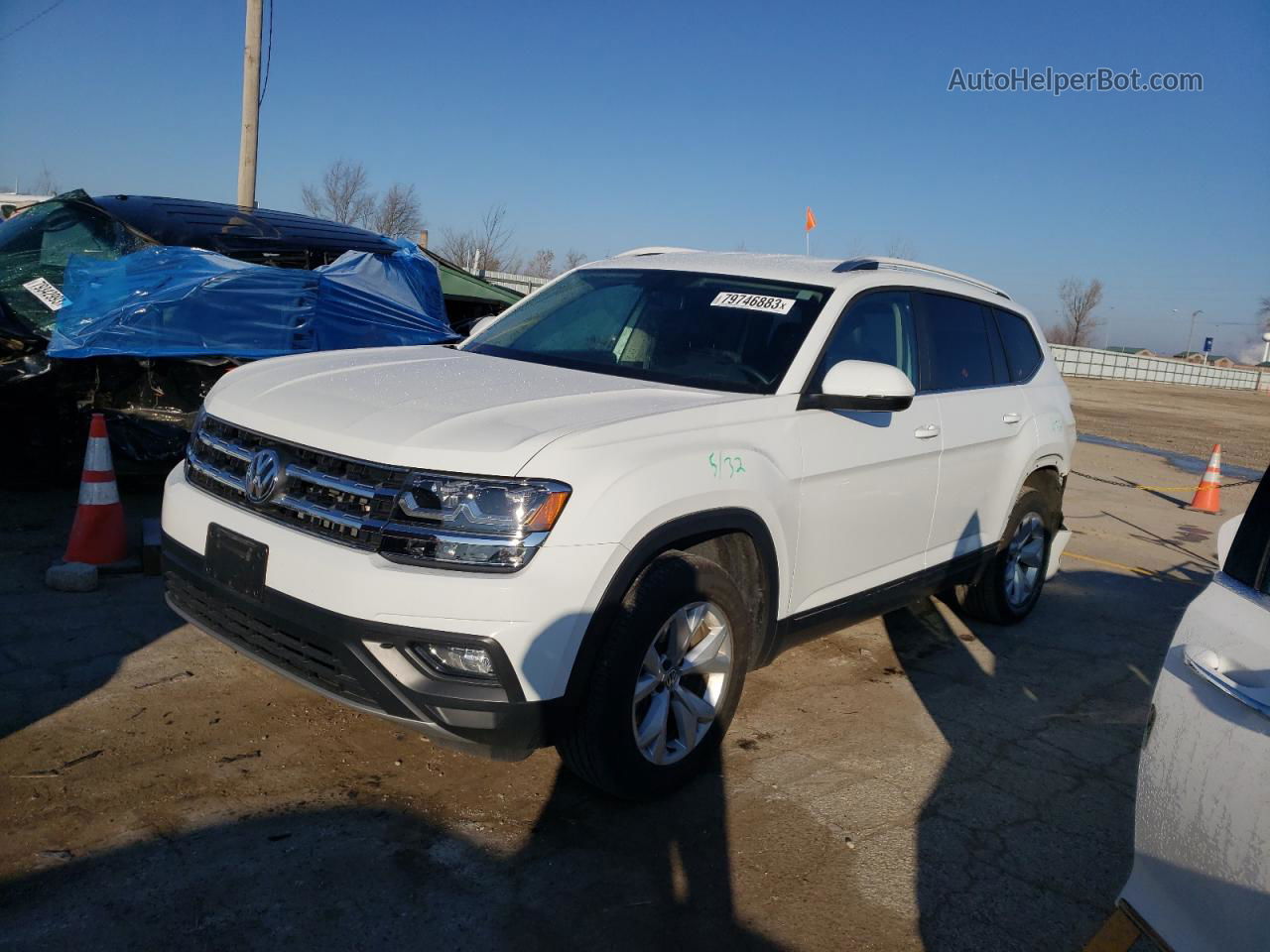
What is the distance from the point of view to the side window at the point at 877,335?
3.98 m

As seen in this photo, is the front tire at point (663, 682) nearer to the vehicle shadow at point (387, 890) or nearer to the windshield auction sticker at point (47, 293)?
the vehicle shadow at point (387, 890)

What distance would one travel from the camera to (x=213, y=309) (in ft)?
19.6

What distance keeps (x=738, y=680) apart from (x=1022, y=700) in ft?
5.92

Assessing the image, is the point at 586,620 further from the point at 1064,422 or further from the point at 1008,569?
the point at 1064,422

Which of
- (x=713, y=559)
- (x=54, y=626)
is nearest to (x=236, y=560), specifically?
(x=713, y=559)

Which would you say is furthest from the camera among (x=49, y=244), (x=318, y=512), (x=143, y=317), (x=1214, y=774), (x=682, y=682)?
(x=49, y=244)

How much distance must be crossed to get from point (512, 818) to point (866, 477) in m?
1.85

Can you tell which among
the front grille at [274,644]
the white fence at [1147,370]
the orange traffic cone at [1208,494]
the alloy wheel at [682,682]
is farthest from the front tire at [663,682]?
the white fence at [1147,370]

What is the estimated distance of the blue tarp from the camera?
5734 millimetres

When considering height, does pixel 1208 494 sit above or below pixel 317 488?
below

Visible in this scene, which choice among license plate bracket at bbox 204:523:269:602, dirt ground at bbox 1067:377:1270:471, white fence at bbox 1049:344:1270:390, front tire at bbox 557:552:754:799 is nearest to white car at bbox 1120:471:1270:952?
front tire at bbox 557:552:754:799

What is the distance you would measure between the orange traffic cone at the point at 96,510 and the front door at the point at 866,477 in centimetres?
341

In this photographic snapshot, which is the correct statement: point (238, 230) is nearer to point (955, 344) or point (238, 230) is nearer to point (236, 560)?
point (236, 560)

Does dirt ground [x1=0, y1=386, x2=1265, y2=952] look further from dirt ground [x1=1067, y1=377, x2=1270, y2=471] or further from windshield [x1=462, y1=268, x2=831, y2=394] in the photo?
dirt ground [x1=1067, y1=377, x2=1270, y2=471]
